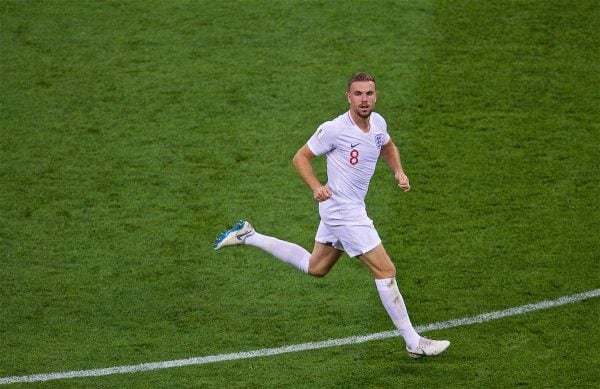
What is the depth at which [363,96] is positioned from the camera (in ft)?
30.7

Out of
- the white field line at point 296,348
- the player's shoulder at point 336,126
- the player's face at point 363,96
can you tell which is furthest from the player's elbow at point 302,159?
the white field line at point 296,348

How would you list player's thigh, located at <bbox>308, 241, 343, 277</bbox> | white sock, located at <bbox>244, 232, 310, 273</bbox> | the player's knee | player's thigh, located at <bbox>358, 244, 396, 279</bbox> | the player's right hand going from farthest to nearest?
white sock, located at <bbox>244, 232, 310, 273</bbox>
the player's knee
player's thigh, located at <bbox>308, 241, 343, 277</bbox>
player's thigh, located at <bbox>358, 244, 396, 279</bbox>
the player's right hand

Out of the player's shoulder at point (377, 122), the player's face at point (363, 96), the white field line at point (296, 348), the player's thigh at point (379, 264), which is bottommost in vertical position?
the white field line at point (296, 348)

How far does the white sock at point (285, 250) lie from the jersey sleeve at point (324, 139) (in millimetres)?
1053

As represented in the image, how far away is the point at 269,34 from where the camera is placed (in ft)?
49.0

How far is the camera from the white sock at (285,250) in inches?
402

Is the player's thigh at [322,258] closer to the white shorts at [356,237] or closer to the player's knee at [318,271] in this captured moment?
the player's knee at [318,271]

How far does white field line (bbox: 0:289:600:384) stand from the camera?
9625 millimetres

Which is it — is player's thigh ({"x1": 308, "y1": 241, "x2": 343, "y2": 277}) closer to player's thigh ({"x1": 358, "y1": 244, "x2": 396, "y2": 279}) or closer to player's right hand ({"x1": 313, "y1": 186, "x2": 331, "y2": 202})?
player's thigh ({"x1": 358, "y1": 244, "x2": 396, "y2": 279})

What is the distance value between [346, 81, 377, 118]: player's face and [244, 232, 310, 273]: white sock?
4.71ft

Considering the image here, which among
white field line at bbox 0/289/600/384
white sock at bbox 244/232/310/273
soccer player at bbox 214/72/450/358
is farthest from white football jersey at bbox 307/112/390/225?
white field line at bbox 0/289/600/384

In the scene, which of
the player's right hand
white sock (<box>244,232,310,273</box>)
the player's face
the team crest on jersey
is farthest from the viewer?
white sock (<box>244,232,310,273</box>)

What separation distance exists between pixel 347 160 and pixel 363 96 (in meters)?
0.52

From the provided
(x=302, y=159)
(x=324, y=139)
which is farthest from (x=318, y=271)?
(x=324, y=139)
